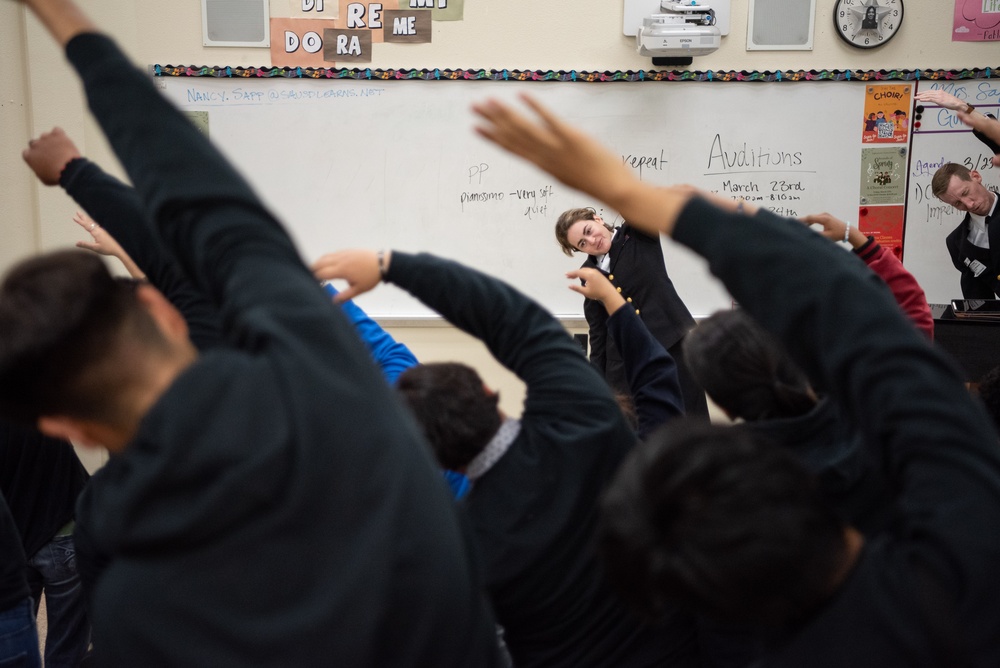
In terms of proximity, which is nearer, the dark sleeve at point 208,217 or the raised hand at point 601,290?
the dark sleeve at point 208,217

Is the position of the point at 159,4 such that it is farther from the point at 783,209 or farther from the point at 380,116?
the point at 783,209

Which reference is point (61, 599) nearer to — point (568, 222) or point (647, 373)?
point (647, 373)

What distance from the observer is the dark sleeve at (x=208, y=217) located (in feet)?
2.14

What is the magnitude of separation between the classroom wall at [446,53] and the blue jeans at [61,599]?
7.35 ft

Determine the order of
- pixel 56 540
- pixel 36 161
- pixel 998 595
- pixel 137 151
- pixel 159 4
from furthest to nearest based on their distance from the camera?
1. pixel 159 4
2. pixel 56 540
3. pixel 36 161
4. pixel 137 151
5. pixel 998 595

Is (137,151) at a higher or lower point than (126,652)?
higher

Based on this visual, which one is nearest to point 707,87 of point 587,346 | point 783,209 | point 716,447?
point 783,209

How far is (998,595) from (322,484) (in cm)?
50


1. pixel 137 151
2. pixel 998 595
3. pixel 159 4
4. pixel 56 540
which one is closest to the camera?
pixel 998 595

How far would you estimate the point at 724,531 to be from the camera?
1.96 feet

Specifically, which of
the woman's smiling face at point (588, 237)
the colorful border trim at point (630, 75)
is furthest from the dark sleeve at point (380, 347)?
the colorful border trim at point (630, 75)

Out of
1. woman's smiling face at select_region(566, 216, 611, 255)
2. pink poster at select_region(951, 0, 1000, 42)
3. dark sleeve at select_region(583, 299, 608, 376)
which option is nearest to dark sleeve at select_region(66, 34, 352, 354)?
dark sleeve at select_region(583, 299, 608, 376)

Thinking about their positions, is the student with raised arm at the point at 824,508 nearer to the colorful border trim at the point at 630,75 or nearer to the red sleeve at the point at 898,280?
the red sleeve at the point at 898,280

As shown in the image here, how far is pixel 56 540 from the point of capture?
6.48ft
